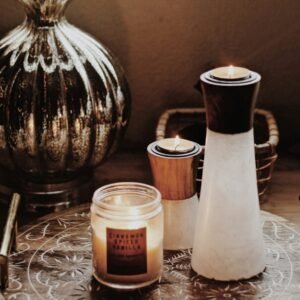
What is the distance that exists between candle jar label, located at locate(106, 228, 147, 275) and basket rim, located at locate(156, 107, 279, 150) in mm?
324

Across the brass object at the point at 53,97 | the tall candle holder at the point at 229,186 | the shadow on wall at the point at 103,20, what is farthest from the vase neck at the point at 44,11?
the tall candle holder at the point at 229,186

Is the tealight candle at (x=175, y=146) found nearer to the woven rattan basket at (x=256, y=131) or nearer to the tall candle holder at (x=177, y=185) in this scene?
the tall candle holder at (x=177, y=185)

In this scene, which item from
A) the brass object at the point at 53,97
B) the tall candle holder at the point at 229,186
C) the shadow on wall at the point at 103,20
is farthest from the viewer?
the shadow on wall at the point at 103,20

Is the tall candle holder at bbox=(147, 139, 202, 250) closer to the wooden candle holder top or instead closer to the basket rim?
the wooden candle holder top

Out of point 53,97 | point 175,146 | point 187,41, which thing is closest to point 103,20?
point 187,41

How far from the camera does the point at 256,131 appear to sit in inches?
50.6

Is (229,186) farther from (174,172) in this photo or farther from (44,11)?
(44,11)

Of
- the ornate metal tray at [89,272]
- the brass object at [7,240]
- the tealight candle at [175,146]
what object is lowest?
the ornate metal tray at [89,272]

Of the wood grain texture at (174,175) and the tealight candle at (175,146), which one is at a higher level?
the tealight candle at (175,146)

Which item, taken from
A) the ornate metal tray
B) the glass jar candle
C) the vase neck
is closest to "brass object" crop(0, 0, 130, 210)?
the vase neck

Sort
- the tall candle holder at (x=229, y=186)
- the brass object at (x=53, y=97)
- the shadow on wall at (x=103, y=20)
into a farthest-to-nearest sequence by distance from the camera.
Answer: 1. the shadow on wall at (x=103, y=20)
2. the brass object at (x=53, y=97)
3. the tall candle holder at (x=229, y=186)

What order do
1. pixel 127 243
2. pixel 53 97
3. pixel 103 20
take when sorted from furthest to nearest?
pixel 103 20, pixel 53 97, pixel 127 243

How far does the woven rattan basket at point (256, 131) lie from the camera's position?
1.13 m

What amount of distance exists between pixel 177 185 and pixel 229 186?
3.6 inches
